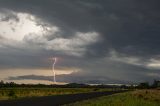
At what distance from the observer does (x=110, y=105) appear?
3859 cm

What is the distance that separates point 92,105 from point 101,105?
913 millimetres

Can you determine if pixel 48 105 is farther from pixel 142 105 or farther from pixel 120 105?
pixel 142 105

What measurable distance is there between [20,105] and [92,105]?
8559mm

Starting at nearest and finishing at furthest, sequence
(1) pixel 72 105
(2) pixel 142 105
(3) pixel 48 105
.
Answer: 1. (3) pixel 48 105
2. (1) pixel 72 105
3. (2) pixel 142 105

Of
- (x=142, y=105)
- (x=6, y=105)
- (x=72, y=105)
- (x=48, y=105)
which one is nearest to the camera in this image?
(x=6, y=105)

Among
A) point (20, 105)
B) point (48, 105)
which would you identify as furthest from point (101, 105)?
point (20, 105)

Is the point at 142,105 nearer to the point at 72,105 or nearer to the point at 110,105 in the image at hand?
the point at 110,105

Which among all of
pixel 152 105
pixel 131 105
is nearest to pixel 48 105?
pixel 131 105

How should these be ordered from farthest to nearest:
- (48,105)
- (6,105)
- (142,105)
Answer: (142,105), (48,105), (6,105)

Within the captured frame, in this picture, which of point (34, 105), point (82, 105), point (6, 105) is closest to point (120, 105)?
point (82, 105)

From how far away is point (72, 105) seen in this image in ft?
123

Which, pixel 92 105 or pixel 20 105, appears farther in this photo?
pixel 92 105

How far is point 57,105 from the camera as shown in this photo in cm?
3566

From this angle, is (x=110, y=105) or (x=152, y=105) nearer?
(x=110, y=105)
